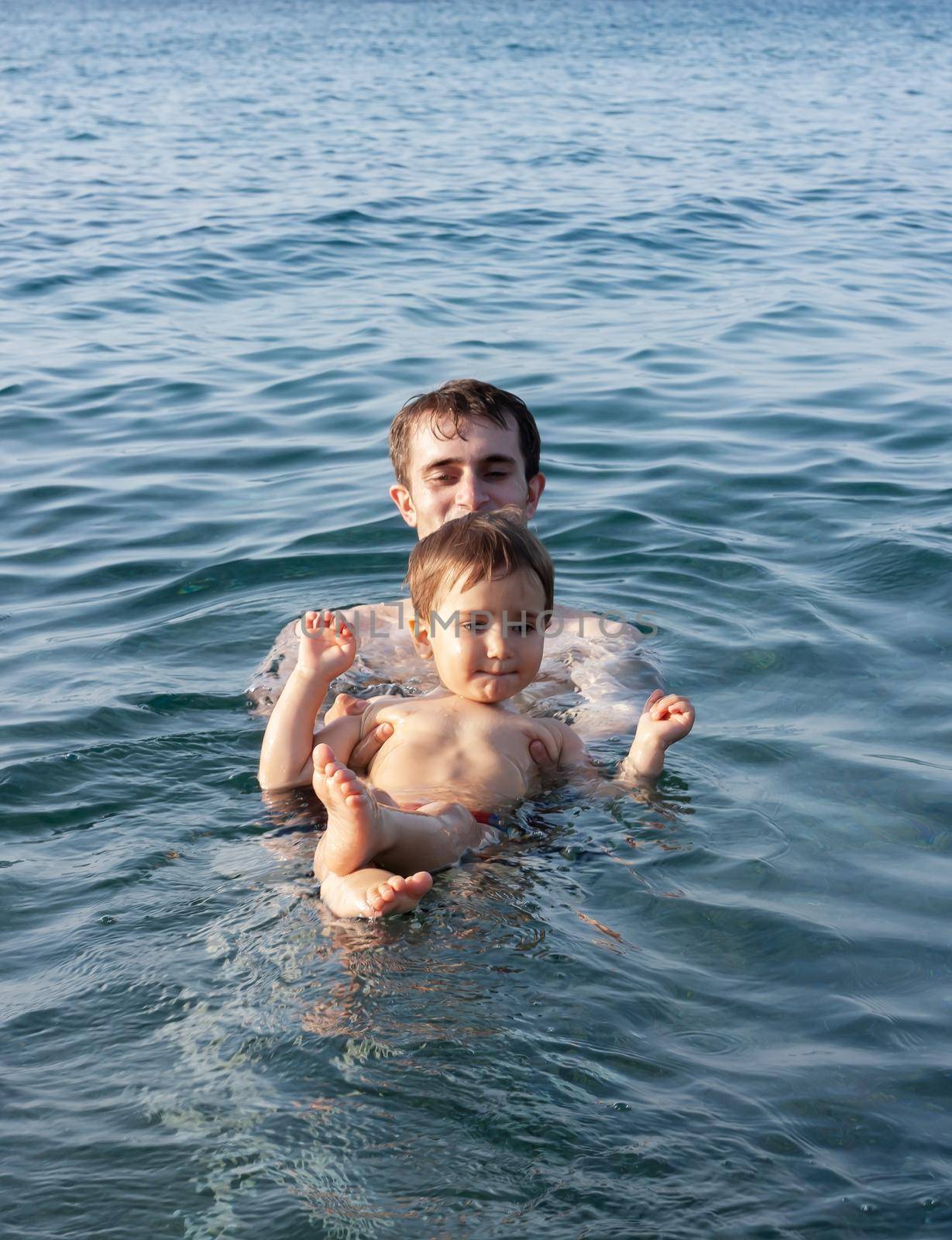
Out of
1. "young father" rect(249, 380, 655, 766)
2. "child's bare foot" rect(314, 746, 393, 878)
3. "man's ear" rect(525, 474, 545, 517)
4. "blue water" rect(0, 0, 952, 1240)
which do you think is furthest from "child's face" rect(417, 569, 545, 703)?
"man's ear" rect(525, 474, 545, 517)

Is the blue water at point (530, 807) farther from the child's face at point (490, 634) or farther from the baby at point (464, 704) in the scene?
the child's face at point (490, 634)

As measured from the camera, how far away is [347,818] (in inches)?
140

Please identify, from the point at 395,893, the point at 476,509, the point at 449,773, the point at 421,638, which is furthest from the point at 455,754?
the point at 476,509

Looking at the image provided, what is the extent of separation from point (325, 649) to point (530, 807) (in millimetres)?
822

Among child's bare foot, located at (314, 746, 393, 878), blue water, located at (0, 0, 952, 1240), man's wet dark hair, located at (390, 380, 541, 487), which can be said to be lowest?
blue water, located at (0, 0, 952, 1240)

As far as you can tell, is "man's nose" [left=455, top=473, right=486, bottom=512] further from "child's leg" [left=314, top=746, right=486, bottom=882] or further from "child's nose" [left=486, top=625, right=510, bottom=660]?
"child's leg" [left=314, top=746, right=486, bottom=882]

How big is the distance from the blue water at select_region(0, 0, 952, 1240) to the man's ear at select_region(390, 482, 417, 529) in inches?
37.8

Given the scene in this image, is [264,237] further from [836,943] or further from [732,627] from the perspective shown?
[836,943]

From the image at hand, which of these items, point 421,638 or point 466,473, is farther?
point 466,473

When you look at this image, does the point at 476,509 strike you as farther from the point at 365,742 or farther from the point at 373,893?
the point at 373,893

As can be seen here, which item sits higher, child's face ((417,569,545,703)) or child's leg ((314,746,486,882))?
child's face ((417,569,545,703))

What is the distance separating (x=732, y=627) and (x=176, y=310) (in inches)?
301

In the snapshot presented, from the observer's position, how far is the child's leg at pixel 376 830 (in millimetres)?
3537

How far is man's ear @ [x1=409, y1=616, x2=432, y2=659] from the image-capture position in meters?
4.99
